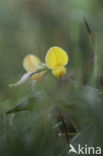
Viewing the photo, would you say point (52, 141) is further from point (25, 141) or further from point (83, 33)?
point (83, 33)

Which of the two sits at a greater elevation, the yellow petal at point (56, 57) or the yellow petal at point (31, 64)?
the yellow petal at point (56, 57)

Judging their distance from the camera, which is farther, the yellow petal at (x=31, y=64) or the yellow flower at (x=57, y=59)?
the yellow petal at (x=31, y=64)

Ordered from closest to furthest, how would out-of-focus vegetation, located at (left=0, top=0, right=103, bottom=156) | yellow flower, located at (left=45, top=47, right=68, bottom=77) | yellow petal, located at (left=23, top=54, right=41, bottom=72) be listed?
1. out-of-focus vegetation, located at (left=0, top=0, right=103, bottom=156)
2. yellow flower, located at (left=45, top=47, right=68, bottom=77)
3. yellow petal, located at (left=23, top=54, right=41, bottom=72)

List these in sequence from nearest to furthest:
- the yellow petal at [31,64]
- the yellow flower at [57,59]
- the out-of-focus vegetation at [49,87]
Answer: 1. the out-of-focus vegetation at [49,87]
2. the yellow flower at [57,59]
3. the yellow petal at [31,64]

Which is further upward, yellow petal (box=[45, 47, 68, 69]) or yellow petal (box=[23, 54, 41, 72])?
yellow petal (box=[45, 47, 68, 69])

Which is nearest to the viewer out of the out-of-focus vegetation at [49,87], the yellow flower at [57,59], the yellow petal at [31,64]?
the out-of-focus vegetation at [49,87]

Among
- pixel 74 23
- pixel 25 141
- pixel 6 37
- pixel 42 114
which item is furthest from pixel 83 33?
pixel 25 141
